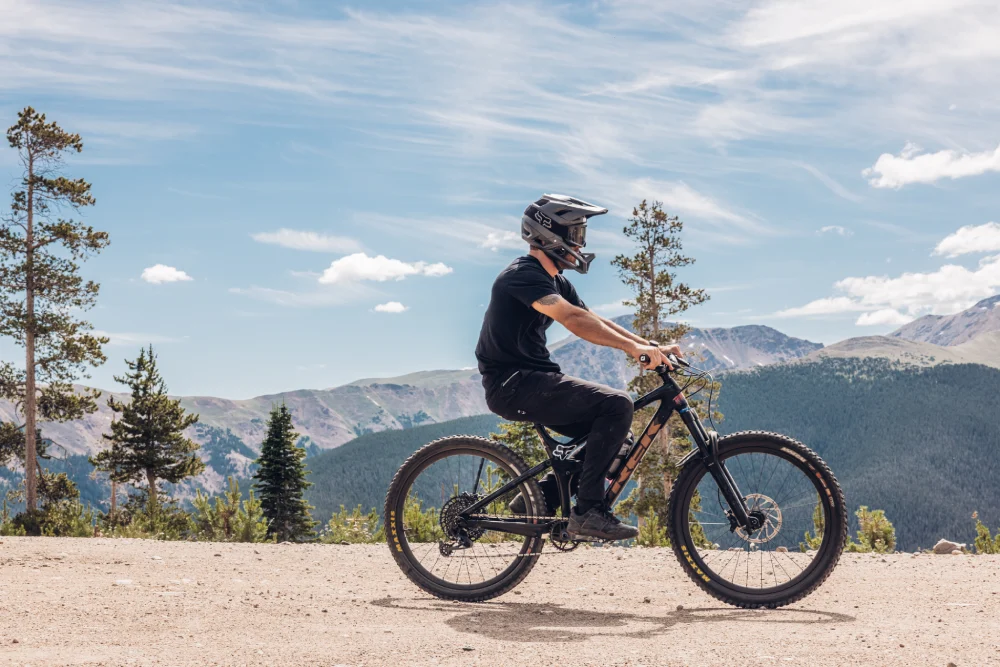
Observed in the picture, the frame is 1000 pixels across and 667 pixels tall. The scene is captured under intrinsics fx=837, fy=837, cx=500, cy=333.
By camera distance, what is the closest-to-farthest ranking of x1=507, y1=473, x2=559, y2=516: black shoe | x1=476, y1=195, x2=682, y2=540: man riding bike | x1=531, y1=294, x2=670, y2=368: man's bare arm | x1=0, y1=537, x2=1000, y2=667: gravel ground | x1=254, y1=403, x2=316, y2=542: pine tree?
x1=0, y1=537, x2=1000, y2=667: gravel ground < x1=531, y1=294, x2=670, y2=368: man's bare arm < x1=476, y1=195, x2=682, y2=540: man riding bike < x1=507, y1=473, x2=559, y2=516: black shoe < x1=254, y1=403, x2=316, y2=542: pine tree

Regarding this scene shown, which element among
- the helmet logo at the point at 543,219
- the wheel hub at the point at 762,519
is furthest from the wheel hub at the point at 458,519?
the helmet logo at the point at 543,219

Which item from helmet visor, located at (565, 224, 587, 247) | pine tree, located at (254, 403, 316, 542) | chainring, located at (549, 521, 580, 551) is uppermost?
helmet visor, located at (565, 224, 587, 247)

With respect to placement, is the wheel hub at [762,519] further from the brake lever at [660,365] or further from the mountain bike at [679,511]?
the brake lever at [660,365]

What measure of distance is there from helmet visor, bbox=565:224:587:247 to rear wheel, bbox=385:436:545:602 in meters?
1.78

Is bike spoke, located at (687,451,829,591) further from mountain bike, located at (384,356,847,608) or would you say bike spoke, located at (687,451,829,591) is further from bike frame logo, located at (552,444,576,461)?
bike frame logo, located at (552,444,576,461)

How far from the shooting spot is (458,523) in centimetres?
709

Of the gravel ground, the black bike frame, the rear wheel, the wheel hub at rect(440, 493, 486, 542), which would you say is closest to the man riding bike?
the black bike frame

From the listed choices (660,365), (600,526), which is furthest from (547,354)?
(600,526)

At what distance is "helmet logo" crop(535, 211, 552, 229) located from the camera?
21.9 ft

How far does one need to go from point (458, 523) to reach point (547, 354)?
1.63 meters

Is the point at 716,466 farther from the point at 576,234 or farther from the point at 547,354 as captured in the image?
the point at 576,234

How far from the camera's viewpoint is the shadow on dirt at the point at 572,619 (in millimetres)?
5645

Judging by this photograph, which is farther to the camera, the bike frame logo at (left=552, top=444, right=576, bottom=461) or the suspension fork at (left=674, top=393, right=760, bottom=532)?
the bike frame logo at (left=552, top=444, right=576, bottom=461)

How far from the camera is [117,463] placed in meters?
49.6
